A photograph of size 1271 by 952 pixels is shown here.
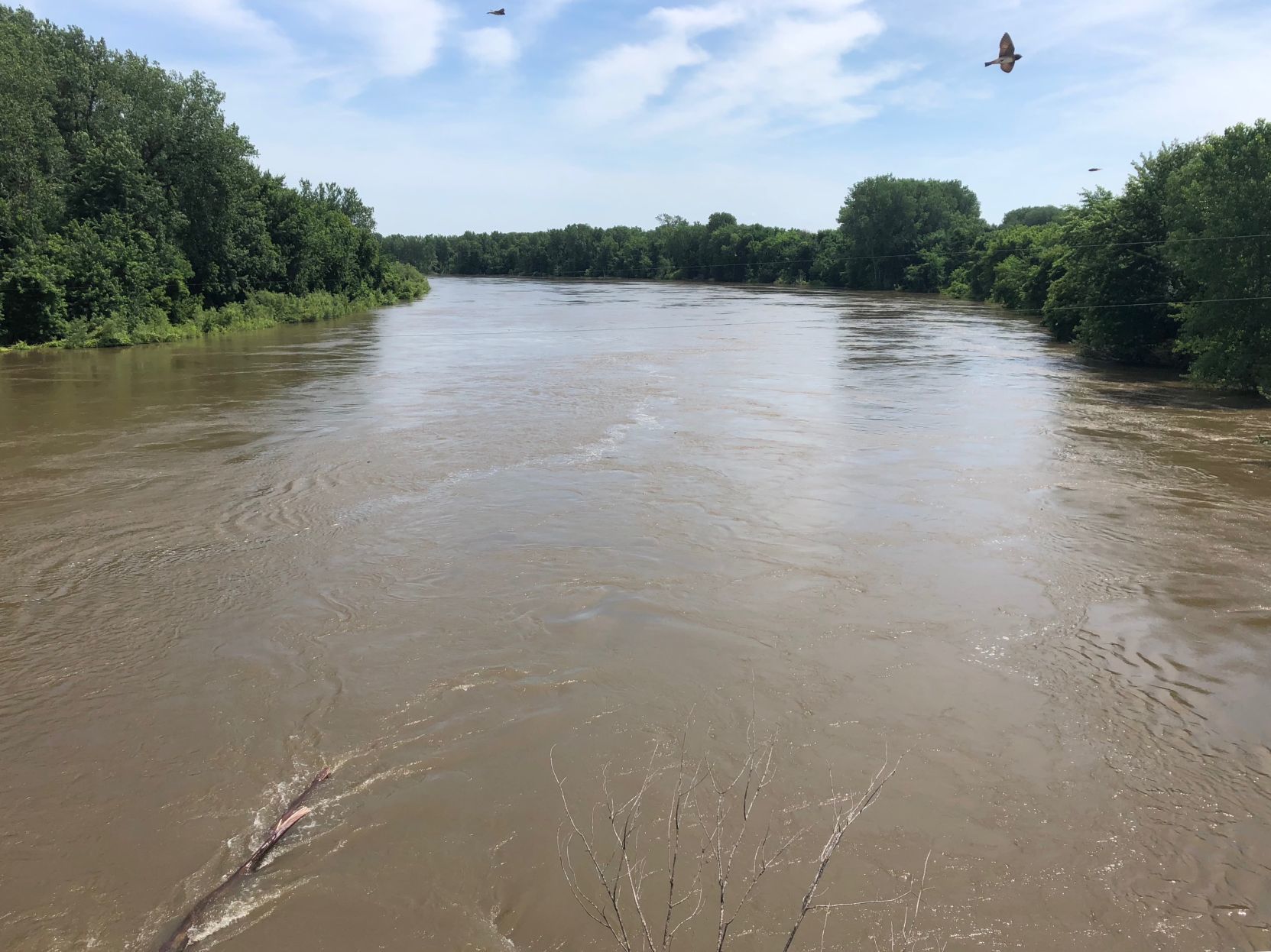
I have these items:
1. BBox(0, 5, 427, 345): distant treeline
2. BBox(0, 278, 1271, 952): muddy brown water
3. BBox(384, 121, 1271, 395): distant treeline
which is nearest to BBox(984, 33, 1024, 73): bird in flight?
BBox(0, 278, 1271, 952): muddy brown water

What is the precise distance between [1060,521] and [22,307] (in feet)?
105

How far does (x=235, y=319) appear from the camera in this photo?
38531 mm

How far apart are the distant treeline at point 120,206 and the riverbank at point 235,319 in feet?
0.25

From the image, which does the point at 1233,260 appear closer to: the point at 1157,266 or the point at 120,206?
the point at 1157,266

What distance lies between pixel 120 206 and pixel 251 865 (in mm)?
36036

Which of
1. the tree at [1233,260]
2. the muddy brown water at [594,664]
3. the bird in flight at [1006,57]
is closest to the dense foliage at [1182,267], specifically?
the tree at [1233,260]

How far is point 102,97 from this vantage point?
1395 inches

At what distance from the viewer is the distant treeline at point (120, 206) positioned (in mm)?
29297

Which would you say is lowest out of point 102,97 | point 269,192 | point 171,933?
point 171,933

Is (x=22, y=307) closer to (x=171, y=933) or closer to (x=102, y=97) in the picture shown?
(x=102, y=97)

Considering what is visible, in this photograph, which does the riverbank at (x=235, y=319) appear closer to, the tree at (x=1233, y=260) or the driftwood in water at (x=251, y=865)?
the driftwood in water at (x=251, y=865)

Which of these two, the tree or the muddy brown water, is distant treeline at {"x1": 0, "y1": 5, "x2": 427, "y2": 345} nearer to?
the muddy brown water

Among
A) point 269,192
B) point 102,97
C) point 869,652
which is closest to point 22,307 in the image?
point 102,97

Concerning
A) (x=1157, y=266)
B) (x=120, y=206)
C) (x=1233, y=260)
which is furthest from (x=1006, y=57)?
(x=120, y=206)
